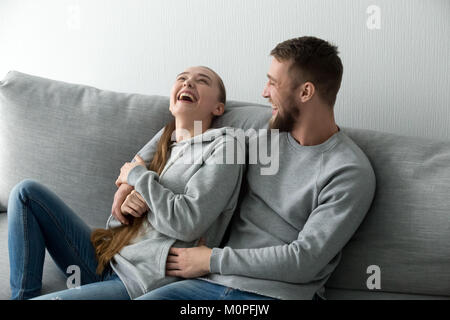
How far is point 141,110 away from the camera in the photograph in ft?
5.89

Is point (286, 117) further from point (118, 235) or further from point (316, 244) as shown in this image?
point (118, 235)

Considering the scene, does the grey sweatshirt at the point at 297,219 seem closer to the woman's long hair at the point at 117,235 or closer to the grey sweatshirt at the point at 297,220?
the grey sweatshirt at the point at 297,220

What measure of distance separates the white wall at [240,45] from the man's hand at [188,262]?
2.55 ft

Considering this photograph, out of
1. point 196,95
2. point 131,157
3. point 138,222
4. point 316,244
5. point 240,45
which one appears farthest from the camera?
point 240,45

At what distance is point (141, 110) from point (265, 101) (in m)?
0.49

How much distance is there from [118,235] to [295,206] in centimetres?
54

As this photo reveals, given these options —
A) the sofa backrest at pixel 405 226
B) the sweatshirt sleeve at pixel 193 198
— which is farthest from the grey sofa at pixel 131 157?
the sweatshirt sleeve at pixel 193 198

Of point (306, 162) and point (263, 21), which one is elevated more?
point (263, 21)

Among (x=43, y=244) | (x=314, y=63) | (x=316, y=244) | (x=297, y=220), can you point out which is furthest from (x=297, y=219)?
→ (x=43, y=244)

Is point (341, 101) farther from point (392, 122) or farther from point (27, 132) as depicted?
point (27, 132)

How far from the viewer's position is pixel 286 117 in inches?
59.1
